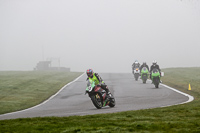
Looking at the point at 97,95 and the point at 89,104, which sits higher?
the point at 97,95

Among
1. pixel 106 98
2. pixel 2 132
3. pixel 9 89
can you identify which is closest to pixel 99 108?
pixel 106 98

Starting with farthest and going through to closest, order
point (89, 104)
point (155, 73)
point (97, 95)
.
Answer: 1. point (155, 73)
2. point (89, 104)
3. point (97, 95)

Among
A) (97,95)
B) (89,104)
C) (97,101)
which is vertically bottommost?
(89,104)

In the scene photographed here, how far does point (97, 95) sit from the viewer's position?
15.9 m

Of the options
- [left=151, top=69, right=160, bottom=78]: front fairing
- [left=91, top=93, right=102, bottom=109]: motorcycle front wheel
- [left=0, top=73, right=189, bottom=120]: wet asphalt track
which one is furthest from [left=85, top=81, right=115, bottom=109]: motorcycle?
[left=151, top=69, right=160, bottom=78]: front fairing

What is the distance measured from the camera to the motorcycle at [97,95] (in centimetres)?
1565

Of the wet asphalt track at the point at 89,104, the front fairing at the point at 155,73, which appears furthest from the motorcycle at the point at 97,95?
the front fairing at the point at 155,73

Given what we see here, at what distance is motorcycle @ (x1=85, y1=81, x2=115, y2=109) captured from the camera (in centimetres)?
1565

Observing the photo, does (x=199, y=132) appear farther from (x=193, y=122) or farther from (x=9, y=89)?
(x=9, y=89)

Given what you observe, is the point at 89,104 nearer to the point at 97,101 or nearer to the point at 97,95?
the point at 97,101

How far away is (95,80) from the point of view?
1592cm

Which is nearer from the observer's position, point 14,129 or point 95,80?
point 14,129

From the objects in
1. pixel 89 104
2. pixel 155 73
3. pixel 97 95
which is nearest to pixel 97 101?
pixel 97 95

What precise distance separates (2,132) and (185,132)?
13.5ft
